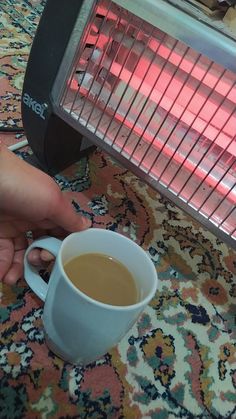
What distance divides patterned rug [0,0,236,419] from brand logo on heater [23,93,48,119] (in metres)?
0.13

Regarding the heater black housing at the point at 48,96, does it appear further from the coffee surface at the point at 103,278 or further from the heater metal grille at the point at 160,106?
the coffee surface at the point at 103,278

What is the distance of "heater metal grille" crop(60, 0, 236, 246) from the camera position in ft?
1.62

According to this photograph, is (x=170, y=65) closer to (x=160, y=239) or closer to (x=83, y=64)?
(x=83, y=64)

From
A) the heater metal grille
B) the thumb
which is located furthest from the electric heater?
the thumb

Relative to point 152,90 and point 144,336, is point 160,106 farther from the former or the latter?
point 144,336

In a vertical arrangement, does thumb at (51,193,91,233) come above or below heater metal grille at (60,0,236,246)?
below

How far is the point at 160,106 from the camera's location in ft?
1.78

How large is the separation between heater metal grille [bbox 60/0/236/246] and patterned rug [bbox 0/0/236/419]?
0.55ft

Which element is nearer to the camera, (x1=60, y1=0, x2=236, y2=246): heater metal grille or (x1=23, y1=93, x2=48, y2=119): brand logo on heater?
(x1=60, y1=0, x2=236, y2=246): heater metal grille

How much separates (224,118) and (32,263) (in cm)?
29

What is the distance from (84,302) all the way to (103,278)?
67mm

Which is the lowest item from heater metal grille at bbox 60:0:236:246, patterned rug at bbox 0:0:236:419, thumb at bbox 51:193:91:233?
patterned rug at bbox 0:0:236:419

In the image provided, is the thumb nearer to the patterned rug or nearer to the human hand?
the human hand

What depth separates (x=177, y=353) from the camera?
0.59 meters
